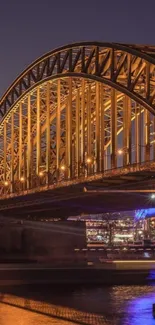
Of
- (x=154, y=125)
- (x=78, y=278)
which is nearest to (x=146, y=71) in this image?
(x=154, y=125)

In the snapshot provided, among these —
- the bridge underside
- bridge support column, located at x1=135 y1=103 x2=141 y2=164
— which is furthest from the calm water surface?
bridge support column, located at x1=135 y1=103 x2=141 y2=164

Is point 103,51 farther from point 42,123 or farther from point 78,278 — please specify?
point 42,123

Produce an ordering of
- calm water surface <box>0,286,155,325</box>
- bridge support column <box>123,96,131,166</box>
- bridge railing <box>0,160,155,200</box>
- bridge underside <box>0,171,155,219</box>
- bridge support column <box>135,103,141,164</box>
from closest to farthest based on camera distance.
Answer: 1. calm water surface <box>0,286,155,325</box>
2. bridge railing <box>0,160,155,200</box>
3. bridge underside <box>0,171,155,219</box>
4. bridge support column <box>135,103,141,164</box>
5. bridge support column <box>123,96,131,166</box>

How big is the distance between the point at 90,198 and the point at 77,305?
22.2 metres

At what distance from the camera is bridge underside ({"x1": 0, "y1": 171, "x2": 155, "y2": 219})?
6938 cm

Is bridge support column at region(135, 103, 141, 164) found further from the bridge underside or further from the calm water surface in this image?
the calm water surface

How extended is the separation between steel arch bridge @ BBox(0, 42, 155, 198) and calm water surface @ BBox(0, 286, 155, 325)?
30.6 ft

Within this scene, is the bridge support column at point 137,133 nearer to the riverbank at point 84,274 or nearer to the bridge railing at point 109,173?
the bridge railing at point 109,173

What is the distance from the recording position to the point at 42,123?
113 m

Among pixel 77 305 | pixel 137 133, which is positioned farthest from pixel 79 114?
pixel 77 305

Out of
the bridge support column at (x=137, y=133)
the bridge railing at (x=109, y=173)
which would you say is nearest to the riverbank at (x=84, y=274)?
the bridge railing at (x=109, y=173)

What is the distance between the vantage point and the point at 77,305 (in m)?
58.2

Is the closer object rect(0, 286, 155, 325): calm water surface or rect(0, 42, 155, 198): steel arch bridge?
rect(0, 286, 155, 325): calm water surface

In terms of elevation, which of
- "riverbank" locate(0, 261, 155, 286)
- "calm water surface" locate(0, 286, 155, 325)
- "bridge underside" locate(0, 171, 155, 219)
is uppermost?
"bridge underside" locate(0, 171, 155, 219)
